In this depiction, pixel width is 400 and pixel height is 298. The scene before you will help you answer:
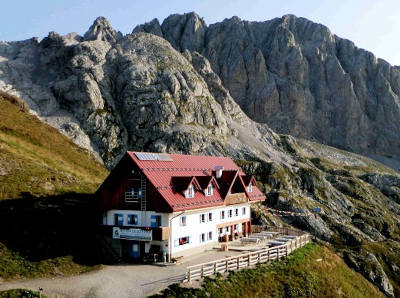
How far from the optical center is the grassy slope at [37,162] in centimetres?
4556

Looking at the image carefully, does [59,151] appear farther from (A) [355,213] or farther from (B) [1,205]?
(A) [355,213]

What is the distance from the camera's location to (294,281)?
4238 centimetres

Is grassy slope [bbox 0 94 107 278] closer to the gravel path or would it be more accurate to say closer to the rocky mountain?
the gravel path

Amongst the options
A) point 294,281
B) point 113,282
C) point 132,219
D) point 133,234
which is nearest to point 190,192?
point 132,219

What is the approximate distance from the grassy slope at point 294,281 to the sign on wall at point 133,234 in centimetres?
819

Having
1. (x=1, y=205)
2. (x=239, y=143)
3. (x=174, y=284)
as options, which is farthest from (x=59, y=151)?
(x=239, y=143)

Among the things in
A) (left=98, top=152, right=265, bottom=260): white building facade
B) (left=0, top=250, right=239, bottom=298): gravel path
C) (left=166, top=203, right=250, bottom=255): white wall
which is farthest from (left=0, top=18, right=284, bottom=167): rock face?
(left=0, top=250, right=239, bottom=298): gravel path

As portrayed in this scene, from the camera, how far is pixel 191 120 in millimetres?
127312

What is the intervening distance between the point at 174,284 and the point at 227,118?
118115mm

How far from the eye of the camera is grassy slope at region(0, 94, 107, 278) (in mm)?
33812

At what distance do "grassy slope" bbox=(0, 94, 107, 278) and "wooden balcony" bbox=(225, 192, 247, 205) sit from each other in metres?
20.0

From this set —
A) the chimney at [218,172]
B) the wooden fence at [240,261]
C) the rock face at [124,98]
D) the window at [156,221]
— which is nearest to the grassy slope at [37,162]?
the window at [156,221]

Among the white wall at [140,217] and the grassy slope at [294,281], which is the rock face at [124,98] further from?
the grassy slope at [294,281]

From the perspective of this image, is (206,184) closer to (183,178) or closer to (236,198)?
(183,178)
